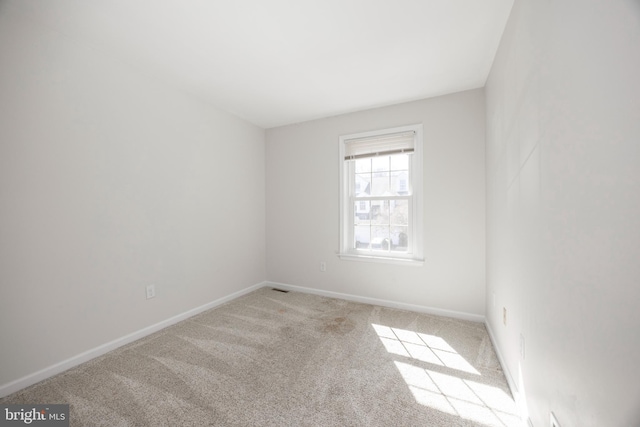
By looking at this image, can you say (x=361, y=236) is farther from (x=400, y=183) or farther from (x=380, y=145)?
(x=380, y=145)

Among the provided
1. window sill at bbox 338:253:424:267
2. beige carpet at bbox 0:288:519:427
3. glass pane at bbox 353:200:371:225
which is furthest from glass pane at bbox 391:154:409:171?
beige carpet at bbox 0:288:519:427

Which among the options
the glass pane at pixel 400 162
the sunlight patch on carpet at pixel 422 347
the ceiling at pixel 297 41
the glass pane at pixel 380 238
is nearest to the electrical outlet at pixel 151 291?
the ceiling at pixel 297 41

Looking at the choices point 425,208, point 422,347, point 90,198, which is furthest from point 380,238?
point 90,198

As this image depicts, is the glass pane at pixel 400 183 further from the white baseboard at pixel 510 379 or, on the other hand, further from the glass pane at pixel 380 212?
the white baseboard at pixel 510 379

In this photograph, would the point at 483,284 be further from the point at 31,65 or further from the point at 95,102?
the point at 31,65

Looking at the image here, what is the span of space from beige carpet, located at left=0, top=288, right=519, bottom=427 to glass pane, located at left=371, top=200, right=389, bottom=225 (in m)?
1.22

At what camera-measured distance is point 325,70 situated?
2.44m

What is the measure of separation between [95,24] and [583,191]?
2.94 meters

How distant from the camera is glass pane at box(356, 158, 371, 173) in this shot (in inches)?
135

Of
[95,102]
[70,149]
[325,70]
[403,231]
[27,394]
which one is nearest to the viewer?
[27,394]

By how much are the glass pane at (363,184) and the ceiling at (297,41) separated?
0.99 metres

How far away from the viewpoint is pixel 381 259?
10.6 feet

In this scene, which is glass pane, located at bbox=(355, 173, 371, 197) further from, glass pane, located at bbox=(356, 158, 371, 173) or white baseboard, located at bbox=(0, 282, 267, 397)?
white baseboard, located at bbox=(0, 282, 267, 397)

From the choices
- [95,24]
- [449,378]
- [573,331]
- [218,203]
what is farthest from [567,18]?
[218,203]
